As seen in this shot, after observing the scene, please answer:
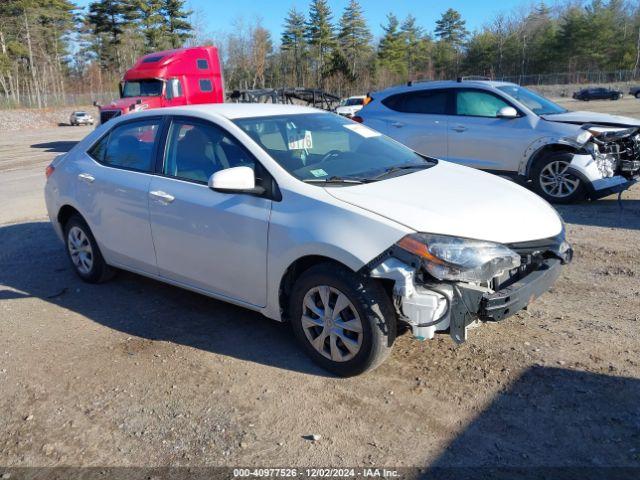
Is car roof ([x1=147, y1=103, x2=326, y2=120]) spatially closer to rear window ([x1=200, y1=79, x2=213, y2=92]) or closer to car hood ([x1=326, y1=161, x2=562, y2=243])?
car hood ([x1=326, y1=161, x2=562, y2=243])

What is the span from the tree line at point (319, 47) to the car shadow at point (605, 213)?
5272cm

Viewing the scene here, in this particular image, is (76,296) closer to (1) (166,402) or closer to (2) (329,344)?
(1) (166,402)

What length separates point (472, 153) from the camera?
28.9 ft

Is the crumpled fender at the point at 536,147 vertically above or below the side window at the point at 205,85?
below

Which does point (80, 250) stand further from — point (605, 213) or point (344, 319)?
point (605, 213)

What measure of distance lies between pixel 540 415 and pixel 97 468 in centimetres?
238

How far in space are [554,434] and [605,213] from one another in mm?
5433

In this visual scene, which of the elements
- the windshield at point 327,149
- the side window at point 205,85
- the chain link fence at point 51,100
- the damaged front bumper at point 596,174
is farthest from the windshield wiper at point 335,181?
the chain link fence at point 51,100

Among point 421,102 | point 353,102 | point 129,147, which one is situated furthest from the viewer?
point 353,102

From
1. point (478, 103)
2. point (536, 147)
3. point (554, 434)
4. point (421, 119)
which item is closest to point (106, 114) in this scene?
point (421, 119)

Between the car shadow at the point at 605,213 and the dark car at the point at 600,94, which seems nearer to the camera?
the car shadow at the point at 605,213

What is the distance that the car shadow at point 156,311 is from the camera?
4109 mm

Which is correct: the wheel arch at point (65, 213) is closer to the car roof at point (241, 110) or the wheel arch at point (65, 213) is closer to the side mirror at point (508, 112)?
the car roof at point (241, 110)

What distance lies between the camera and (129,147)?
197 inches
